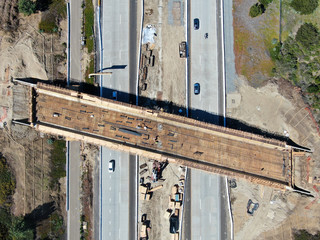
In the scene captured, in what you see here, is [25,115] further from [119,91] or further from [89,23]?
[89,23]

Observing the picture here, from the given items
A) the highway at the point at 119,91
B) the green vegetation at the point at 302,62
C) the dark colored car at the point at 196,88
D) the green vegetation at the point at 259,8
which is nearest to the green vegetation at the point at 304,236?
the green vegetation at the point at 302,62

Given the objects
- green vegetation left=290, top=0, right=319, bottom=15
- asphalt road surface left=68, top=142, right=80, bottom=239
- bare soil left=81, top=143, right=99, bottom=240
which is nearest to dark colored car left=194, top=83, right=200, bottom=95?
bare soil left=81, top=143, right=99, bottom=240

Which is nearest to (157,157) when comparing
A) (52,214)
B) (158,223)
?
(158,223)

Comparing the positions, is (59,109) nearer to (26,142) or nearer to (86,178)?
(26,142)

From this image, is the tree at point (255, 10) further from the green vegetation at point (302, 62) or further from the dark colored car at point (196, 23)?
the dark colored car at point (196, 23)

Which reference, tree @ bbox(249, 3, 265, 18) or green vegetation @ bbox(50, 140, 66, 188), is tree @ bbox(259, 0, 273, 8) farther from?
green vegetation @ bbox(50, 140, 66, 188)

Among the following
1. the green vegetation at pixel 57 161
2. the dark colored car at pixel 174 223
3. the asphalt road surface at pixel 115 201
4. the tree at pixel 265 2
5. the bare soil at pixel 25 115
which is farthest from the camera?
the green vegetation at pixel 57 161
